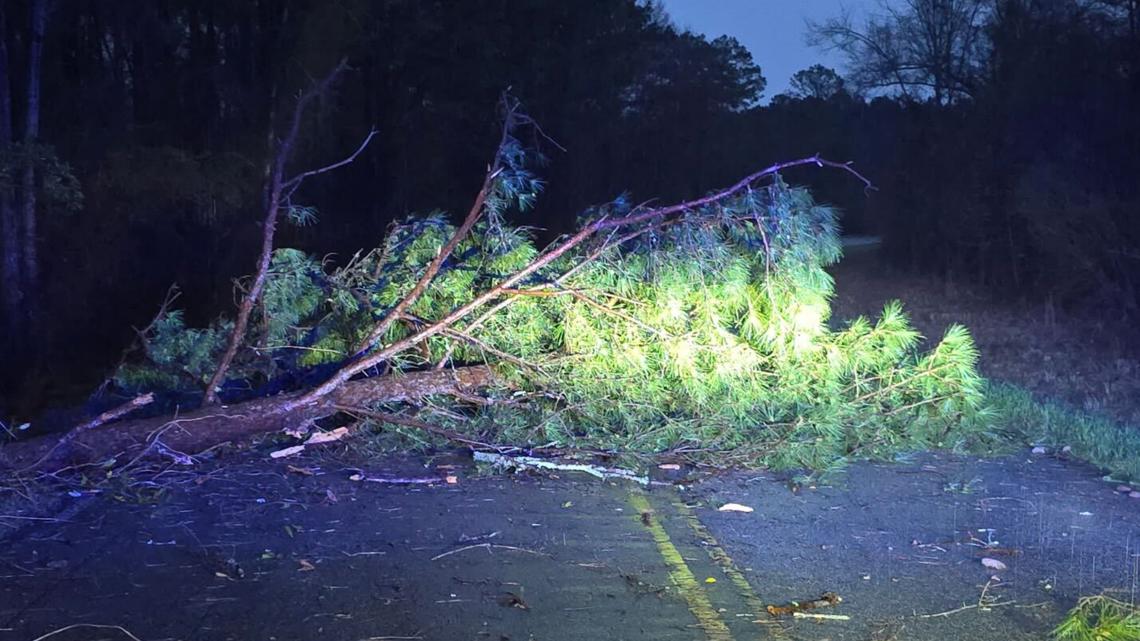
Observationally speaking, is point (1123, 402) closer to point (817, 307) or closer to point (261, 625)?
point (817, 307)

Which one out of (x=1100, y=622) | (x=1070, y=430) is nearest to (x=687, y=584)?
(x=1100, y=622)

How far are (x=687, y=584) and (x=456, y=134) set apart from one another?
88.4 ft

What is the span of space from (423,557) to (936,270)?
18558 millimetres

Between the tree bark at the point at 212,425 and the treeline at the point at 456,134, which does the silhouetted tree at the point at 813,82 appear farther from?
the tree bark at the point at 212,425

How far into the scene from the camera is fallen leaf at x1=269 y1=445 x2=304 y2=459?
811cm

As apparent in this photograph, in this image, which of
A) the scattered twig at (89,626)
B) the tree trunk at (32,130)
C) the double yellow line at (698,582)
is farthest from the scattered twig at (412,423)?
the tree trunk at (32,130)

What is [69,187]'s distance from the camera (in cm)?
1512

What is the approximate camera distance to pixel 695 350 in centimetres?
884

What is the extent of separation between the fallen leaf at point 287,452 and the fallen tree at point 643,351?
0.64 ft

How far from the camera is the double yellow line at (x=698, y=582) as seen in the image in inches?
194

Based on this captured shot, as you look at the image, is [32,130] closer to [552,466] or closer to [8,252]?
[8,252]

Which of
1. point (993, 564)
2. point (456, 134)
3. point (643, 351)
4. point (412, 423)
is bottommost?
point (412, 423)

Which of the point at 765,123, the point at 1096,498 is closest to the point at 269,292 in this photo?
the point at 1096,498

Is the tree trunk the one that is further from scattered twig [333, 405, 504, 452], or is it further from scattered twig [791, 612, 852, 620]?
scattered twig [791, 612, 852, 620]
